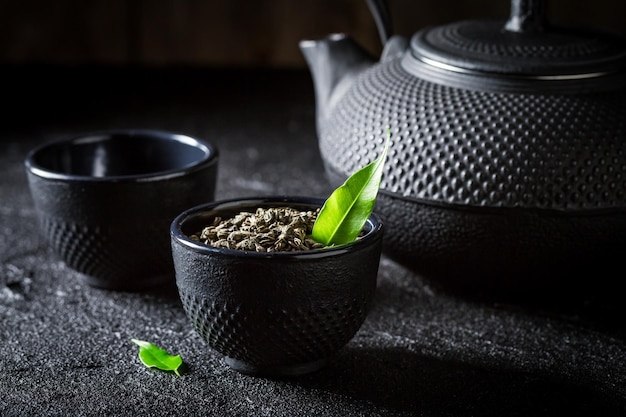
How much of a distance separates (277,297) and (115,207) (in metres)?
0.27

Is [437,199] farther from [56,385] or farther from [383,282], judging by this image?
[56,385]

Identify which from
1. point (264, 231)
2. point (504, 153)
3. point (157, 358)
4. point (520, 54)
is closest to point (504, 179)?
point (504, 153)

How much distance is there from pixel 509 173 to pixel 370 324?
8.3 inches

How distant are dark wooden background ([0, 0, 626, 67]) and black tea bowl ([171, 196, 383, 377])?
4.49 feet

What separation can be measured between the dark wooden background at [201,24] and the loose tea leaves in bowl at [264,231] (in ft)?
4.37

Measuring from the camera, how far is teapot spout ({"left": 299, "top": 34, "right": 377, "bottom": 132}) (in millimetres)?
1143

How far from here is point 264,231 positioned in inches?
32.7

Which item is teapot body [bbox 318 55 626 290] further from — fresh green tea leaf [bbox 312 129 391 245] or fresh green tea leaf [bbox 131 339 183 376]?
fresh green tea leaf [bbox 131 339 183 376]

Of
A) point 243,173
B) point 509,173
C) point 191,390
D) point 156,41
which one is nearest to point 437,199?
point 509,173

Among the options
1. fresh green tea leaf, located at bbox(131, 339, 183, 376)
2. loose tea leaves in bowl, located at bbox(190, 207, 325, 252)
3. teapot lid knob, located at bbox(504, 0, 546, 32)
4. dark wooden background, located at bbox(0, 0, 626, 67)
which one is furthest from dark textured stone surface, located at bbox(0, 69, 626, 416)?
dark wooden background, located at bbox(0, 0, 626, 67)

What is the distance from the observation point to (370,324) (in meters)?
0.98

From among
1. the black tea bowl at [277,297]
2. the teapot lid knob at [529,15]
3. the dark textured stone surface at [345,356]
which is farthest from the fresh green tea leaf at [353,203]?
the teapot lid knob at [529,15]

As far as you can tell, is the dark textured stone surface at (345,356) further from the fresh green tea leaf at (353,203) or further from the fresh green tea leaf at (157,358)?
the fresh green tea leaf at (353,203)

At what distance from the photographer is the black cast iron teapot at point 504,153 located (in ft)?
3.00
